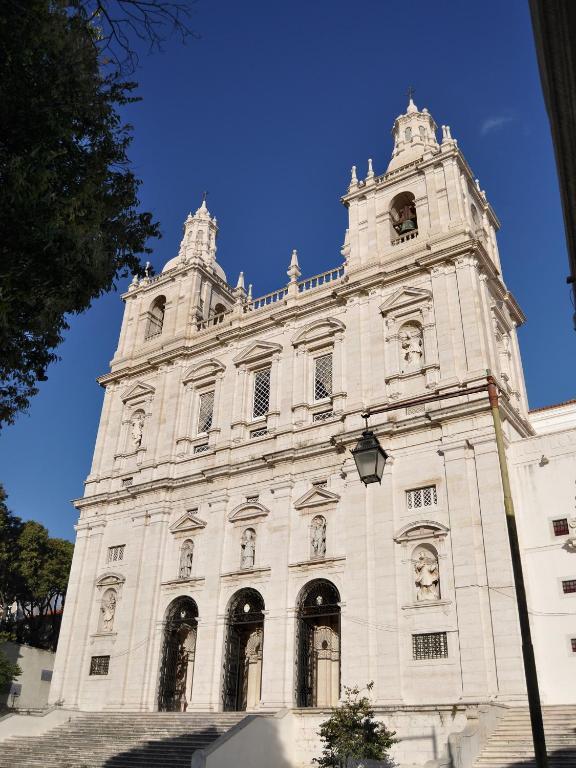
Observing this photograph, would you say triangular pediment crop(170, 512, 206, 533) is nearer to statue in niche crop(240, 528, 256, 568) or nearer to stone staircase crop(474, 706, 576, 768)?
statue in niche crop(240, 528, 256, 568)

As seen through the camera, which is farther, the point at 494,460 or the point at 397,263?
the point at 397,263

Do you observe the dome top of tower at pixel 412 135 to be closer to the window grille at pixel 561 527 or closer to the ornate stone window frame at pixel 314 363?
the ornate stone window frame at pixel 314 363

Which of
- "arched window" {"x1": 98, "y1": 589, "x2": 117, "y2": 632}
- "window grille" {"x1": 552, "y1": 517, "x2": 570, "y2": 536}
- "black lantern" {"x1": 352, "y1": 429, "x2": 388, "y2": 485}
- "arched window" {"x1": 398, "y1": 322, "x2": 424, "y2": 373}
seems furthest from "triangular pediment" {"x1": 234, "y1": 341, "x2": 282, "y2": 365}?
"black lantern" {"x1": 352, "y1": 429, "x2": 388, "y2": 485}

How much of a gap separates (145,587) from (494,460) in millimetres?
14540

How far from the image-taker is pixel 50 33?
348 inches

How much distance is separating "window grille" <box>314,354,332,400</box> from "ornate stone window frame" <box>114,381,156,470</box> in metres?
8.62

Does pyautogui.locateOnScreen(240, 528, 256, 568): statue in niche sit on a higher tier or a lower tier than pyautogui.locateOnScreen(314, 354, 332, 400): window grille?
lower

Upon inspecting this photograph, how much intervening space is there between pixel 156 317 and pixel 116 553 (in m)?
13.0

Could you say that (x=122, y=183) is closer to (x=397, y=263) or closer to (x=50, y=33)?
(x=50, y=33)

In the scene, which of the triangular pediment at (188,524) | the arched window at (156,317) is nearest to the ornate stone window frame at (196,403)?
the triangular pediment at (188,524)

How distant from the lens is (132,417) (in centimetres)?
3238

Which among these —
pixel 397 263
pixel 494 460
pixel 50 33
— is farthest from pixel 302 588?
pixel 50 33

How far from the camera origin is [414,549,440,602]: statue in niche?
67.3ft

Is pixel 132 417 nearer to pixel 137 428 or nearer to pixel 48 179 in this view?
pixel 137 428
